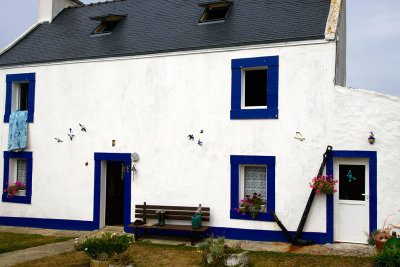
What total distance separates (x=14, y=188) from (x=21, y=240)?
8.92 ft

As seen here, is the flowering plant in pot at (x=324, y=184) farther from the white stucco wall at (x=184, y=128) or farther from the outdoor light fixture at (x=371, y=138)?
the outdoor light fixture at (x=371, y=138)

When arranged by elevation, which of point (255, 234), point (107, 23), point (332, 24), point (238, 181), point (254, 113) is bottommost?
point (255, 234)

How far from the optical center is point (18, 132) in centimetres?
1348

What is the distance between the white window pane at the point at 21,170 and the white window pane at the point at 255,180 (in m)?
7.99

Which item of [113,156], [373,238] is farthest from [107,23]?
[373,238]

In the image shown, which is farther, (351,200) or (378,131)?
(351,200)

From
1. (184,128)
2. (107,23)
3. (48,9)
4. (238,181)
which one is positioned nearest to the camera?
(238,181)

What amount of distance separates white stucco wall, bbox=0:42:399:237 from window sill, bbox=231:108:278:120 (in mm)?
162

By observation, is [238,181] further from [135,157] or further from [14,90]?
[14,90]

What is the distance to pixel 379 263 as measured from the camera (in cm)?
711

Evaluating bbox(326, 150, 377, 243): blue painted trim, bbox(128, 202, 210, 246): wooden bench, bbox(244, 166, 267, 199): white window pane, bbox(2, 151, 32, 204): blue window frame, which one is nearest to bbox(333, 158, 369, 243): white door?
bbox(326, 150, 377, 243): blue painted trim

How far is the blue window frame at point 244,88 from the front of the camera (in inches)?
420

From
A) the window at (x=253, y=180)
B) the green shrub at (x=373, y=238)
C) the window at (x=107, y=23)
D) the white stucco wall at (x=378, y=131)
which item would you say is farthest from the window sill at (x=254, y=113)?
the window at (x=107, y=23)

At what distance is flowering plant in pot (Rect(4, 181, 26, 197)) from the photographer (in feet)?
44.0
